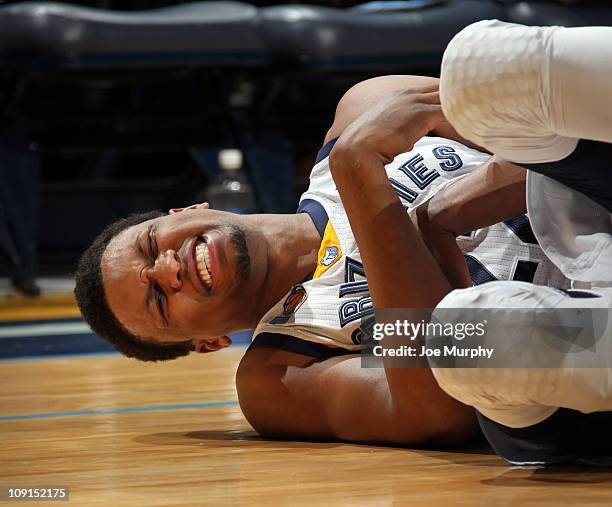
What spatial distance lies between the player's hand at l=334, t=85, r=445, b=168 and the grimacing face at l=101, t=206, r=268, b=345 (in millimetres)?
320

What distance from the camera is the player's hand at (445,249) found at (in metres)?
1.41

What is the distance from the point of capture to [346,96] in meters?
1.79

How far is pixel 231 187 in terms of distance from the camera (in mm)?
4062

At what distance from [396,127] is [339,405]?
14.8 inches

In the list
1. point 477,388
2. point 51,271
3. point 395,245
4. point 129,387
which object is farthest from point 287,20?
point 477,388

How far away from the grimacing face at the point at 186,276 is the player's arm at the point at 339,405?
81mm

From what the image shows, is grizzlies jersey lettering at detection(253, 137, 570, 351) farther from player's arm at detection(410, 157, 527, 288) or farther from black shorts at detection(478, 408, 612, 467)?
black shorts at detection(478, 408, 612, 467)

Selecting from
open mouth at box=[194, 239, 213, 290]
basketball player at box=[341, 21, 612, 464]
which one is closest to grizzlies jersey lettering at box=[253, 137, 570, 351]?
open mouth at box=[194, 239, 213, 290]

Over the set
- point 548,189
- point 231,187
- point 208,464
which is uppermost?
point 548,189

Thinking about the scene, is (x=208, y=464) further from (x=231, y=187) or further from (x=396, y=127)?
(x=231, y=187)

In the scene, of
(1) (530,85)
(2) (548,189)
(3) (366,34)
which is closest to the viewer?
(1) (530,85)

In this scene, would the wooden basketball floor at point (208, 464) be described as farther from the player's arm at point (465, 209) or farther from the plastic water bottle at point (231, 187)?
the plastic water bottle at point (231, 187)

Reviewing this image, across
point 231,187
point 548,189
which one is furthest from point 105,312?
point 231,187

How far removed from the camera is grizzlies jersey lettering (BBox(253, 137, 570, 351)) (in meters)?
1.46
